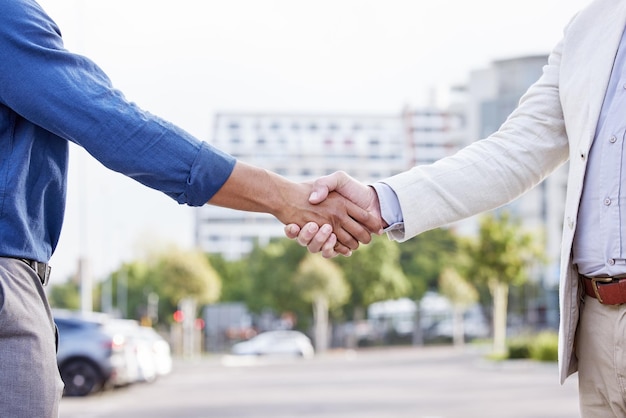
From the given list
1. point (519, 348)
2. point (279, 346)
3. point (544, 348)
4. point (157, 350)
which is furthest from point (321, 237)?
point (279, 346)

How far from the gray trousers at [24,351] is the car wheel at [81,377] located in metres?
16.3

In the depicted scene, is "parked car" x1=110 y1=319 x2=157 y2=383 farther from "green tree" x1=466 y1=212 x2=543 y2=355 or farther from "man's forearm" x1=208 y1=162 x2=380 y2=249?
"man's forearm" x1=208 y1=162 x2=380 y2=249

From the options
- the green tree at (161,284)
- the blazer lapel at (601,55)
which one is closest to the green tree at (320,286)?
the green tree at (161,284)

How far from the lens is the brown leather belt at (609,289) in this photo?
2777 mm

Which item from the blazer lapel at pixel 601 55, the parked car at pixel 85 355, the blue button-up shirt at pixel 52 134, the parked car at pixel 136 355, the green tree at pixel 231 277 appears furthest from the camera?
the green tree at pixel 231 277

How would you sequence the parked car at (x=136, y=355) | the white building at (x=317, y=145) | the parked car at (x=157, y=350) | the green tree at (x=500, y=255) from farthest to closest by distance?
the white building at (x=317, y=145), the green tree at (x=500, y=255), the parked car at (x=157, y=350), the parked car at (x=136, y=355)

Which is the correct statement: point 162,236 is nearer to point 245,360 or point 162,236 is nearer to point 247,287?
point 247,287

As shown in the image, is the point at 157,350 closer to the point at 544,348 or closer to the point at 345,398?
the point at 345,398

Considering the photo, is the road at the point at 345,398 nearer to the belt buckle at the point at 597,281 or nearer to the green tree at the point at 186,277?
the belt buckle at the point at 597,281

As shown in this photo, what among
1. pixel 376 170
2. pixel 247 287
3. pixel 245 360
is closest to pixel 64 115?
pixel 245 360

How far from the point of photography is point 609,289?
2.80m

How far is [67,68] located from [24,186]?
317mm

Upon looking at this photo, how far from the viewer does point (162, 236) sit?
227 ft

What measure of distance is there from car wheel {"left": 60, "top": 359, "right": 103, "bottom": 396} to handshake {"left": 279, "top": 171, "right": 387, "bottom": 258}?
50.1ft
